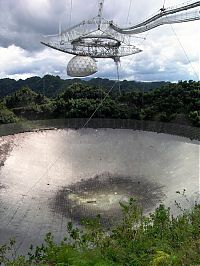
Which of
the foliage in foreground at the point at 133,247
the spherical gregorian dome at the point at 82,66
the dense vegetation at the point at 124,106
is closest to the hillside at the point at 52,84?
the dense vegetation at the point at 124,106

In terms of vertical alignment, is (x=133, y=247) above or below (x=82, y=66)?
below

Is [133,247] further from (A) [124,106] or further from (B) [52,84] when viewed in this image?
(B) [52,84]

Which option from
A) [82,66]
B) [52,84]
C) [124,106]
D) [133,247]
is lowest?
[133,247]

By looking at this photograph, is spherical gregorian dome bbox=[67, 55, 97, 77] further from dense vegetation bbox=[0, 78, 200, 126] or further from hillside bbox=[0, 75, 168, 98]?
hillside bbox=[0, 75, 168, 98]

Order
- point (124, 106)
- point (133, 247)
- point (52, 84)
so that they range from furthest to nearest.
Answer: point (52, 84) < point (124, 106) < point (133, 247)

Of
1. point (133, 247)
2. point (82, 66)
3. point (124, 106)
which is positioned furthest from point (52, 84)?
point (133, 247)

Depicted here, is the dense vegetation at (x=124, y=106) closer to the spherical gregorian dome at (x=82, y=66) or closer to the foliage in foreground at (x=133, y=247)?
the spherical gregorian dome at (x=82, y=66)
